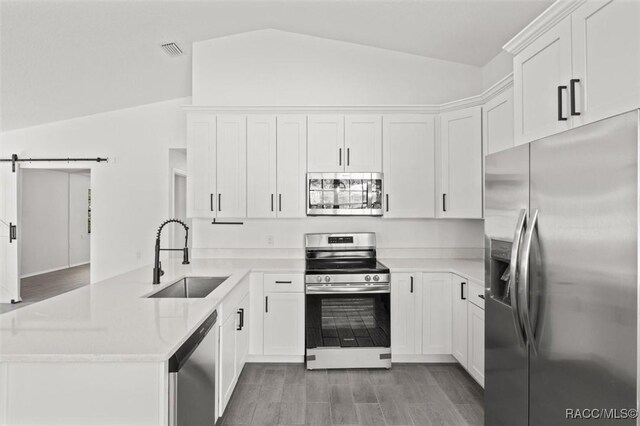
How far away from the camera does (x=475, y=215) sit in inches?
136

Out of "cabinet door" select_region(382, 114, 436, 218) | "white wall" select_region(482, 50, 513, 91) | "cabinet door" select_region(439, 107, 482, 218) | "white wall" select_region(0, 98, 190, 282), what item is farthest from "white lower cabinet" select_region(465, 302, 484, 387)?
"white wall" select_region(0, 98, 190, 282)

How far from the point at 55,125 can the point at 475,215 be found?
548cm

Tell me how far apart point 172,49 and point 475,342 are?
13.0ft

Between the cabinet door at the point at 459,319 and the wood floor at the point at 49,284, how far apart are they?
5.73m

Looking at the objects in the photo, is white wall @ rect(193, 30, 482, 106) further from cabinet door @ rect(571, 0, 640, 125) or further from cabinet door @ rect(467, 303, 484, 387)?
cabinet door @ rect(571, 0, 640, 125)

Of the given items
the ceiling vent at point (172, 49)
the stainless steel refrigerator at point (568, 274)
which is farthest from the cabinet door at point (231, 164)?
the stainless steel refrigerator at point (568, 274)

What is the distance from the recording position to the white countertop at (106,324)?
1.29 m

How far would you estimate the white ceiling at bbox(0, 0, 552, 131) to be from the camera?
313cm

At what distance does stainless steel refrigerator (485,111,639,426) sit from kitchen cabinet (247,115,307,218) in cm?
213

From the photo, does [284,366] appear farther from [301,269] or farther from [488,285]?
[488,285]

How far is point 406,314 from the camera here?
3416mm

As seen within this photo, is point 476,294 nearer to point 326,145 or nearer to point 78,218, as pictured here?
point 326,145

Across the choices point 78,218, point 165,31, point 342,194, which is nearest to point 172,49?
point 165,31

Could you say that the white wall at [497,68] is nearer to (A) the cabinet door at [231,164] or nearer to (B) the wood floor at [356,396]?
(A) the cabinet door at [231,164]
